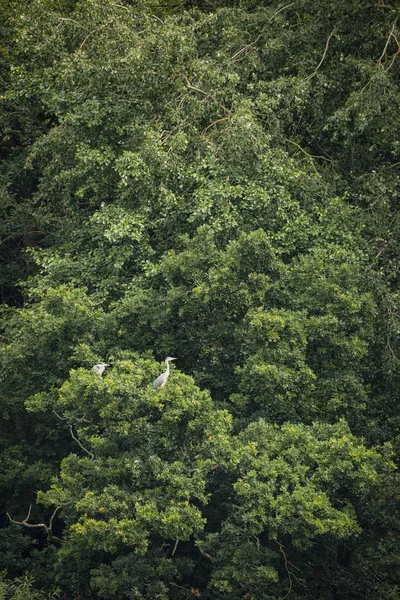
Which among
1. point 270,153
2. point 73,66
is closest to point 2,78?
point 73,66

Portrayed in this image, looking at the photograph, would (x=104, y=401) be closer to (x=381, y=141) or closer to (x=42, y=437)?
(x=42, y=437)

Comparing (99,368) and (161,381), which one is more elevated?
(161,381)

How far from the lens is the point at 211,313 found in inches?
513

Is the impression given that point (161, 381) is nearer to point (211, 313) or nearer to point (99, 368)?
point (99, 368)

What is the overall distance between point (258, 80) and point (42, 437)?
25.9 ft

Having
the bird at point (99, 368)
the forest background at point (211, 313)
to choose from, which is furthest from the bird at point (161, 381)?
the bird at point (99, 368)

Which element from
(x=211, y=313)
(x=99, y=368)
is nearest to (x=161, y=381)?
(x=99, y=368)

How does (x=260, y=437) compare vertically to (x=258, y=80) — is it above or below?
below

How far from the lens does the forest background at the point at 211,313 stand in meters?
11.5

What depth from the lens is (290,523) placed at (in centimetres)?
1109

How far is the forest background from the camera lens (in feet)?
37.8

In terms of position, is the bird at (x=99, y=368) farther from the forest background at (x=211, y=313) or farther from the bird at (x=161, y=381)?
the bird at (x=161, y=381)

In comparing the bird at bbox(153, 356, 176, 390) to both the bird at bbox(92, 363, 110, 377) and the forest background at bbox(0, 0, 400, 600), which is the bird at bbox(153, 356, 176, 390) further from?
the bird at bbox(92, 363, 110, 377)

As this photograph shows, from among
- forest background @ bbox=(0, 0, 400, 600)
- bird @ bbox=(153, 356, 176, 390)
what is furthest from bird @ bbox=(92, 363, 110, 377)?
bird @ bbox=(153, 356, 176, 390)
